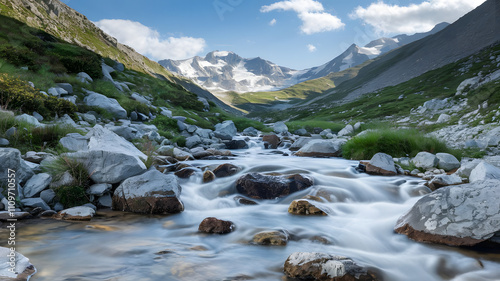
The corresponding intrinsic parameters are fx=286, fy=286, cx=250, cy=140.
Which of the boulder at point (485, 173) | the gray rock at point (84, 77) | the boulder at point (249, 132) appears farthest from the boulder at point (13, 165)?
the boulder at point (249, 132)

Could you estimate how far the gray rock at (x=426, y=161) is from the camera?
10492mm

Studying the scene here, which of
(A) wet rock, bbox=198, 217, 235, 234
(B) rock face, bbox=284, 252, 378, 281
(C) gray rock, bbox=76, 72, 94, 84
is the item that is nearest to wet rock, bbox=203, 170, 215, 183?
(A) wet rock, bbox=198, 217, 235, 234

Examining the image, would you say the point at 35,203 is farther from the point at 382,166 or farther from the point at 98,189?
the point at 382,166

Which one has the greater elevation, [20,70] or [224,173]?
[20,70]

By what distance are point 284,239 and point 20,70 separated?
64.3 feet

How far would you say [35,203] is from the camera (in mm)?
6500

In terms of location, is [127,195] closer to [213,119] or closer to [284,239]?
[284,239]

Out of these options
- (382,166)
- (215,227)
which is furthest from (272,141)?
(215,227)

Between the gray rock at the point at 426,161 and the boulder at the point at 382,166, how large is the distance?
946mm

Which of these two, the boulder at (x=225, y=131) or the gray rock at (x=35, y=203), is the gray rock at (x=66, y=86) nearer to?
the boulder at (x=225, y=131)

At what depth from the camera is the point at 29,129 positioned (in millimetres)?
9492

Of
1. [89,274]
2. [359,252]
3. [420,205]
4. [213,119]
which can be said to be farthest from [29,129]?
[213,119]

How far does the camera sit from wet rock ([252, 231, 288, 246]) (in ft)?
18.4

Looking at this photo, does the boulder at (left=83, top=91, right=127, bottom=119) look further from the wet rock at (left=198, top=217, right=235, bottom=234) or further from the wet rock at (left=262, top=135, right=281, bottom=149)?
the wet rock at (left=198, top=217, right=235, bottom=234)
